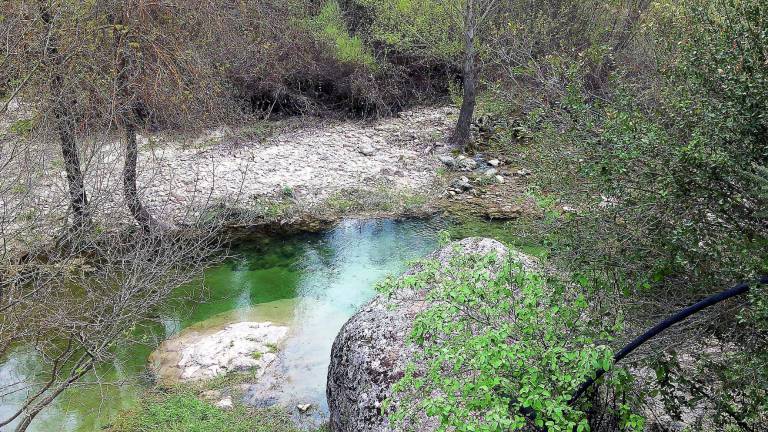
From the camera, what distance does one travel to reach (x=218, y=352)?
8250mm

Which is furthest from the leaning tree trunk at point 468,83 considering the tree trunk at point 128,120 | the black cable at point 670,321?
the black cable at point 670,321

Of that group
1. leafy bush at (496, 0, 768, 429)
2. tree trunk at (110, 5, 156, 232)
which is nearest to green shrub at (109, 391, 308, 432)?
tree trunk at (110, 5, 156, 232)

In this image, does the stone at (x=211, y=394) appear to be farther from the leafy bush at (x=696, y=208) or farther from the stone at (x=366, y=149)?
the stone at (x=366, y=149)

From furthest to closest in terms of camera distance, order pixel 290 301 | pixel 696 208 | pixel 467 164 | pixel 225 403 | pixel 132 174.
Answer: pixel 467 164, pixel 290 301, pixel 132 174, pixel 225 403, pixel 696 208

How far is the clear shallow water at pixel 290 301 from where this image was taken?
7.57 metres

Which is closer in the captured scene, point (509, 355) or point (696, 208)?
point (509, 355)

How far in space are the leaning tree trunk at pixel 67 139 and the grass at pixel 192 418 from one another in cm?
224

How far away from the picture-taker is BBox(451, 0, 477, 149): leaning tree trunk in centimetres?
1427

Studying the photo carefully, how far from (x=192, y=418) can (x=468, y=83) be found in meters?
10.4

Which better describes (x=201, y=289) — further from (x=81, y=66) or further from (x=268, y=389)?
(x=81, y=66)

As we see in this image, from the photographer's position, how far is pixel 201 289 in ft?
32.7

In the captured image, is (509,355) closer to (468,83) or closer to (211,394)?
(211,394)

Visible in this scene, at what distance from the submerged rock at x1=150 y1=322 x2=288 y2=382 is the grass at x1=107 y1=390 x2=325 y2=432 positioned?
596 millimetres

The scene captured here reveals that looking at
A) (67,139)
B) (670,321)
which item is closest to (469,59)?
(67,139)
